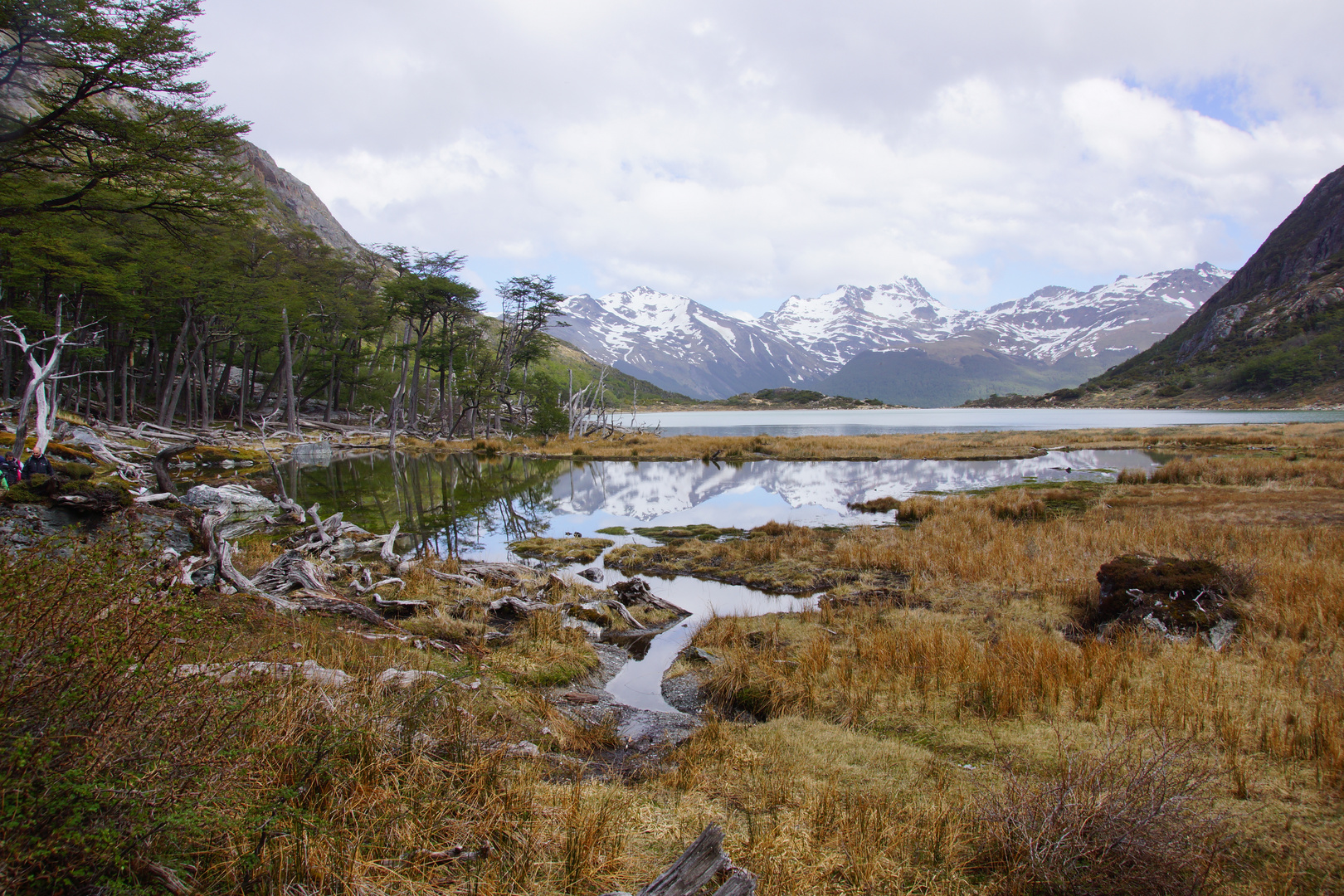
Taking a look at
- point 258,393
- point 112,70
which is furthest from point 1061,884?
point 258,393

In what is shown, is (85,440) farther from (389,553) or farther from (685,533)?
(685,533)

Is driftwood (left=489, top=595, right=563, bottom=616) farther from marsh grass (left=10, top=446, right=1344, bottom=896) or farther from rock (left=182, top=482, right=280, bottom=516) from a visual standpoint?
rock (left=182, top=482, right=280, bottom=516)

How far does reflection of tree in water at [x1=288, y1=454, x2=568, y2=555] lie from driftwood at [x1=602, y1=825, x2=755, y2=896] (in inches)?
590

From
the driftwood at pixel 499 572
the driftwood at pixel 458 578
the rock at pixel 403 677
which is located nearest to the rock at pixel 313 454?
the driftwood at pixel 499 572

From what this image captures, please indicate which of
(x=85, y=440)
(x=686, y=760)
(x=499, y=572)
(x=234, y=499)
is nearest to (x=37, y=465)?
(x=234, y=499)

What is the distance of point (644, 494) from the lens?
29.2 m

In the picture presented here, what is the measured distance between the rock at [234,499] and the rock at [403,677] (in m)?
16.0

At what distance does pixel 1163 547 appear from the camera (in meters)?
13.3

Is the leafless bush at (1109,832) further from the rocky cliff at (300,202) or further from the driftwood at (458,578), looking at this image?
the rocky cliff at (300,202)

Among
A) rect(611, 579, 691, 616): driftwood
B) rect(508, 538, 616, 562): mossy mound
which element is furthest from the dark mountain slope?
rect(611, 579, 691, 616): driftwood

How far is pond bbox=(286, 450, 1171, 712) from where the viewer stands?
1298cm

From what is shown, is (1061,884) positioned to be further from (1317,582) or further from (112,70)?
(112,70)

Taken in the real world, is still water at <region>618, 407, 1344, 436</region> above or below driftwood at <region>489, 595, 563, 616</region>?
above

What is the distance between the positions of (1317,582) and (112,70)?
21.4 meters
